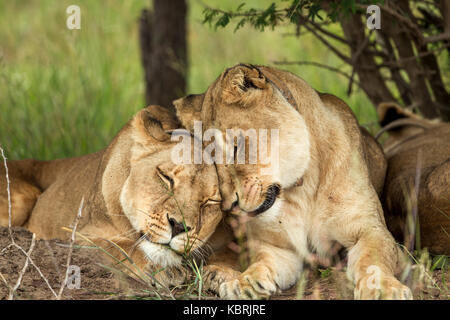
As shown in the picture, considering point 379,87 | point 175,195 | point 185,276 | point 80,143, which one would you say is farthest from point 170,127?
point 80,143

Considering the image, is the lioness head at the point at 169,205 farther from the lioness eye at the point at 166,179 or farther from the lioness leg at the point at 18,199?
the lioness leg at the point at 18,199

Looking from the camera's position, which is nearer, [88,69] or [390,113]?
[390,113]

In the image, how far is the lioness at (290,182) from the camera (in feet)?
9.01

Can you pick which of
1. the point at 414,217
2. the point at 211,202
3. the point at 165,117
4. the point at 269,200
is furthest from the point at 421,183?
the point at 165,117

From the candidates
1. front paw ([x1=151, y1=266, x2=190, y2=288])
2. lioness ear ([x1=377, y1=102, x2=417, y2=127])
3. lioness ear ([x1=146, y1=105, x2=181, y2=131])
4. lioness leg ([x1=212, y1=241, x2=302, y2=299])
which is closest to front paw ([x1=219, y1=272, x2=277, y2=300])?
lioness leg ([x1=212, y1=241, x2=302, y2=299])

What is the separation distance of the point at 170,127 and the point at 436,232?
1305 mm

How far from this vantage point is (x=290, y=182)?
2891 mm

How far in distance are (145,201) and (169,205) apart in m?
0.12

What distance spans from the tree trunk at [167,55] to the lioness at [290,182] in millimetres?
2748

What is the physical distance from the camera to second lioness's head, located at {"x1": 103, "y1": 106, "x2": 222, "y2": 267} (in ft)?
8.79

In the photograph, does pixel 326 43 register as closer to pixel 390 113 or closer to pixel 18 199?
pixel 390 113

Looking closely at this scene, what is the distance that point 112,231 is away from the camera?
3.08m

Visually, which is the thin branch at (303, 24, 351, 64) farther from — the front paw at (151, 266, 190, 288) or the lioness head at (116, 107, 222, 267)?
the front paw at (151, 266, 190, 288)
